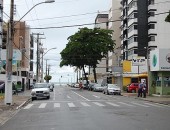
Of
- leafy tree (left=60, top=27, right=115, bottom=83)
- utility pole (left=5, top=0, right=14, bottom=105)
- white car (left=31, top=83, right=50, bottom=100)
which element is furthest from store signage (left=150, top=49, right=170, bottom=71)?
leafy tree (left=60, top=27, right=115, bottom=83)

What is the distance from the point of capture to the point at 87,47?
282 ft

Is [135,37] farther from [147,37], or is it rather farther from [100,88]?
[100,88]

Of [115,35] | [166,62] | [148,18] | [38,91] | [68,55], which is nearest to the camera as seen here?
Result: [38,91]

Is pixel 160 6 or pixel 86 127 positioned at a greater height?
pixel 160 6

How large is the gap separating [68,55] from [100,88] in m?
18.6

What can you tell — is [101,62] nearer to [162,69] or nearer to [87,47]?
[87,47]

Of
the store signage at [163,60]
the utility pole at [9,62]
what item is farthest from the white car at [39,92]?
the store signage at [163,60]

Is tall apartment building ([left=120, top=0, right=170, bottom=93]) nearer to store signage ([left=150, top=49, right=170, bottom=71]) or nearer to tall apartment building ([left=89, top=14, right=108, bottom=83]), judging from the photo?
tall apartment building ([left=89, top=14, right=108, bottom=83])

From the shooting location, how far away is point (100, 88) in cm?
7219

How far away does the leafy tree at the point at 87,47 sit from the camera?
8600 cm

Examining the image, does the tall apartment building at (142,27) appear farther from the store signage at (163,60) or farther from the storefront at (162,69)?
the store signage at (163,60)

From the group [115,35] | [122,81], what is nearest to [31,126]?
[122,81]

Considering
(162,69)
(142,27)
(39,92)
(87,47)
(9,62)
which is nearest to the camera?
(9,62)

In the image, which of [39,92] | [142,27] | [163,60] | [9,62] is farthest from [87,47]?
[9,62]
